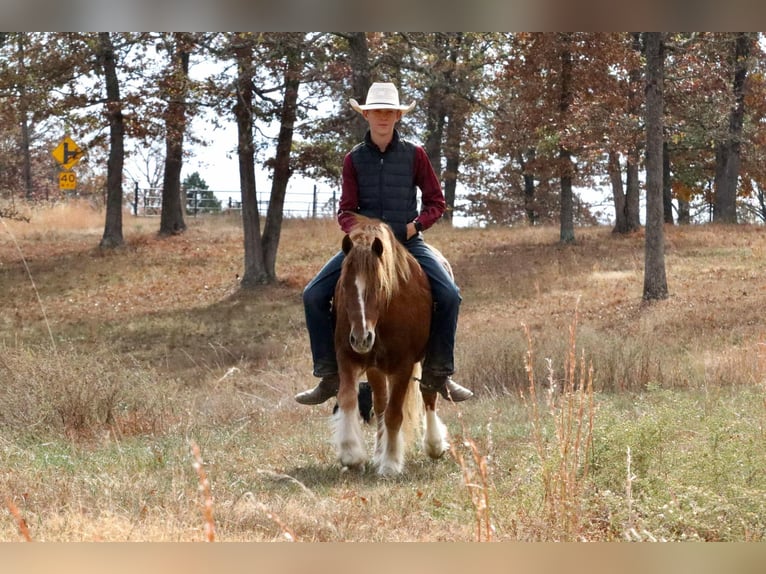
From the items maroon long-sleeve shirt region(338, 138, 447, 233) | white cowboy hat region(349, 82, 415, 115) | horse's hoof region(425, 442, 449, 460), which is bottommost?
horse's hoof region(425, 442, 449, 460)

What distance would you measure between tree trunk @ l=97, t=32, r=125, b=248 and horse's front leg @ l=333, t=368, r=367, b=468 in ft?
56.1

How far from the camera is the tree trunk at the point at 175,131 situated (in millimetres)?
21359

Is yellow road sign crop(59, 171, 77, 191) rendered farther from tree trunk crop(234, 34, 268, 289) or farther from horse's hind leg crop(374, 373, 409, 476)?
horse's hind leg crop(374, 373, 409, 476)

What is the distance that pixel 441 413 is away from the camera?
400 inches

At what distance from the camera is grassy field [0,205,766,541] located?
4.56 meters

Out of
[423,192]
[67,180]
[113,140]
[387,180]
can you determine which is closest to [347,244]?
[387,180]

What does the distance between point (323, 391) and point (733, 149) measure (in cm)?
2252

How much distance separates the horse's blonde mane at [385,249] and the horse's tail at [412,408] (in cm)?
80

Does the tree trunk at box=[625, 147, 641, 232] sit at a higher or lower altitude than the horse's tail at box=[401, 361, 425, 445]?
higher

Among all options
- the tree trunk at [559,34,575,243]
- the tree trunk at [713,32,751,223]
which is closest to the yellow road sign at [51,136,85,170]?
the tree trunk at [559,34,575,243]

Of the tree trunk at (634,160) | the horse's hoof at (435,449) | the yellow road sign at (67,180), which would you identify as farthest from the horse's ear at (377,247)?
the yellow road sign at (67,180)

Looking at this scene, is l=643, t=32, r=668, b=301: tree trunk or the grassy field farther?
l=643, t=32, r=668, b=301: tree trunk

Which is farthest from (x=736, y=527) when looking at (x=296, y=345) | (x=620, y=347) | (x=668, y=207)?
(x=668, y=207)

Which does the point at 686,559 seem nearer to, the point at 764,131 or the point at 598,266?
the point at 598,266
